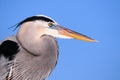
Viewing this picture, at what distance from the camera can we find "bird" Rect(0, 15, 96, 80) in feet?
5.74

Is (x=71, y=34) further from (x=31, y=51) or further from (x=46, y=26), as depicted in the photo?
(x=31, y=51)

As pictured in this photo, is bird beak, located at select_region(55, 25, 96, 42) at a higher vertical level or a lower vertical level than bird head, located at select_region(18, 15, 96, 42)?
higher

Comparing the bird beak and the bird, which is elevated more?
the bird beak

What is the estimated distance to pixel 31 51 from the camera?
1.75 meters

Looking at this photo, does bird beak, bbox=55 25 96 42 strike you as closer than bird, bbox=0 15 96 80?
No

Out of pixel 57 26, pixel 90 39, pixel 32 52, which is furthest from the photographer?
pixel 90 39

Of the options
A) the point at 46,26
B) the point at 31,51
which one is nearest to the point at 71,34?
the point at 46,26

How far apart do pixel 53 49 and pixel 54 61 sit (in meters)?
0.07

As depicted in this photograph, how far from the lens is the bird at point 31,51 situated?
1.75 m

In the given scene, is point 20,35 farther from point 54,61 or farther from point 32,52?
point 54,61

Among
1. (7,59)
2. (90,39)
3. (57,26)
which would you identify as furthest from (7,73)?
(90,39)

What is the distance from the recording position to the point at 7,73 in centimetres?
177

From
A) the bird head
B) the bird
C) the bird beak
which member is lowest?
the bird

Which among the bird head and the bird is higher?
the bird head
